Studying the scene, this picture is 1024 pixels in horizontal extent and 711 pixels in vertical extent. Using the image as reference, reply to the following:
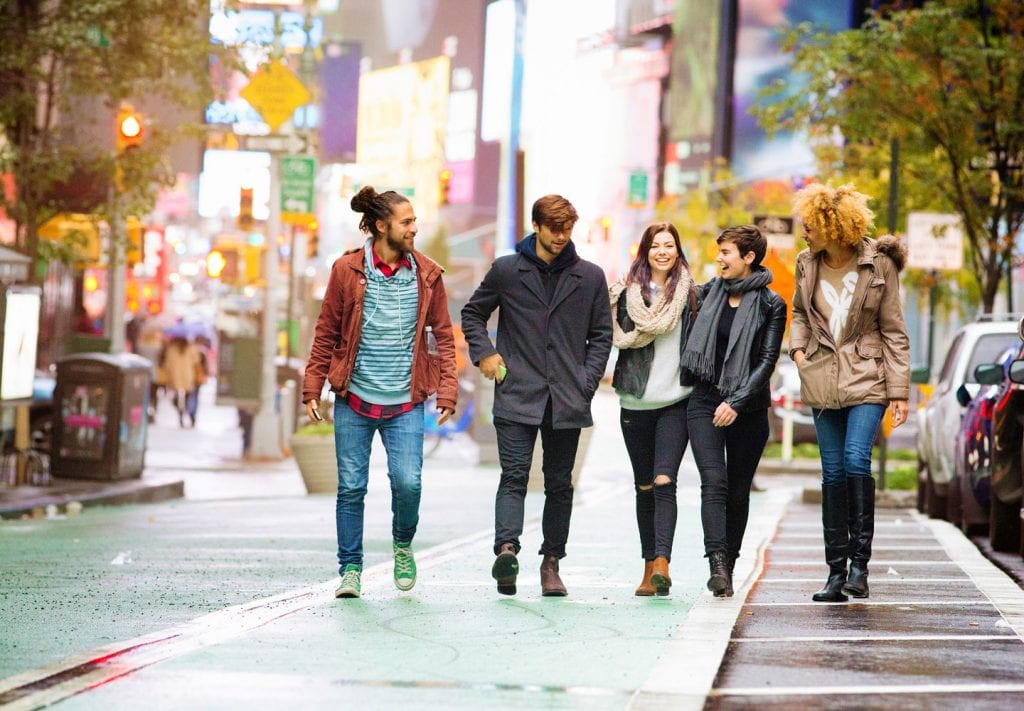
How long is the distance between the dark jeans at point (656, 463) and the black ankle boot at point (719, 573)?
22 cm

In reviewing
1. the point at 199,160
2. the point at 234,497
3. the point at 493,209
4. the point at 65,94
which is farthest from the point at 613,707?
the point at 493,209

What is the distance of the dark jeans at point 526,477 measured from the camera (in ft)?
30.7

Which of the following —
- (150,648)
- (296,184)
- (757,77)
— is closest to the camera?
A: (150,648)

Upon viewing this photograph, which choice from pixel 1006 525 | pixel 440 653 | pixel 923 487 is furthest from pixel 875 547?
pixel 440 653

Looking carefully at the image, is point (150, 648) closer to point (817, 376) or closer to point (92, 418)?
point (817, 376)

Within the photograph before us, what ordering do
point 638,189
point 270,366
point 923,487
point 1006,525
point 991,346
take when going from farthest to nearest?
point 638,189
point 270,366
point 923,487
point 991,346
point 1006,525

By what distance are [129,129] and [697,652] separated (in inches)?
648

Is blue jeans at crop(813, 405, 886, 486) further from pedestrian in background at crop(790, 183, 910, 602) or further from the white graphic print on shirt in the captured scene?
the white graphic print on shirt

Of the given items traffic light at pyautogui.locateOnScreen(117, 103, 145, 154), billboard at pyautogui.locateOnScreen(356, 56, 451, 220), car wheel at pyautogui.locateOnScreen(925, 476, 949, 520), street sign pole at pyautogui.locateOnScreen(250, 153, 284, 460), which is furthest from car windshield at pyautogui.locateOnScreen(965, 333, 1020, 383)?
billboard at pyautogui.locateOnScreen(356, 56, 451, 220)

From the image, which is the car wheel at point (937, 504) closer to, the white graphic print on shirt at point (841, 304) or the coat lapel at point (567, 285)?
the white graphic print on shirt at point (841, 304)

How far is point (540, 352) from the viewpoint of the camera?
9.36 meters

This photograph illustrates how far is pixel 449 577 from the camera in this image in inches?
414

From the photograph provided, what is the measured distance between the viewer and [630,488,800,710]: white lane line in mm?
6309

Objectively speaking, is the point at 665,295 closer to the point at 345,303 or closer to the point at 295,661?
the point at 345,303
